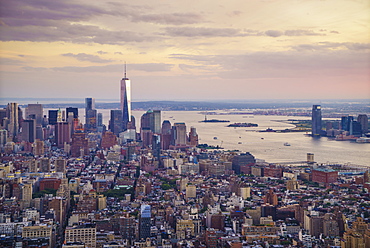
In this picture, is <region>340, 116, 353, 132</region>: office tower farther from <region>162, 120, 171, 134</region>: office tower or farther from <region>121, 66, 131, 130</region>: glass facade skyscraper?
<region>121, 66, 131, 130</region>: glass facade skyscraper

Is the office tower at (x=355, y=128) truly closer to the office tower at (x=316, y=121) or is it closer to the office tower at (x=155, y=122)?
the office tower at (x=316, y=121)

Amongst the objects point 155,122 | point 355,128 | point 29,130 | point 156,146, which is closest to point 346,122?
point 355,128

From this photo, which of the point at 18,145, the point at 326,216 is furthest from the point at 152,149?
the point at 326,216

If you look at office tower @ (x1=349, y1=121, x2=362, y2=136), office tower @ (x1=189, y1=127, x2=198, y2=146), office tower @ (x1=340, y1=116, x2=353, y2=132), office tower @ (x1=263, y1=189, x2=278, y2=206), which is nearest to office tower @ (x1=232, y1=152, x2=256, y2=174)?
office tower @ (x1=263, y1=189, x2=278, y2=206)

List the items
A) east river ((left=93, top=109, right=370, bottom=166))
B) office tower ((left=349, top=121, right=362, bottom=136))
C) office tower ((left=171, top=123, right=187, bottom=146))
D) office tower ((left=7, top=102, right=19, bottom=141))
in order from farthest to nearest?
1. office tower ((left=349, top=121, right=362, bottom=136))
2. office tower ((left=171, top=123, right=187, bottom=146))
3. office tower ((left=7, top=102, right=19, bottom=141))
4. east river ((left=93, top=109, right=370, bottom=166))

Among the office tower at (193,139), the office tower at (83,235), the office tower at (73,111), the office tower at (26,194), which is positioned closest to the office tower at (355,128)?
the office tower at (193,139)

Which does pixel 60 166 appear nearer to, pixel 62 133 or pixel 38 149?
pixel 38 149
